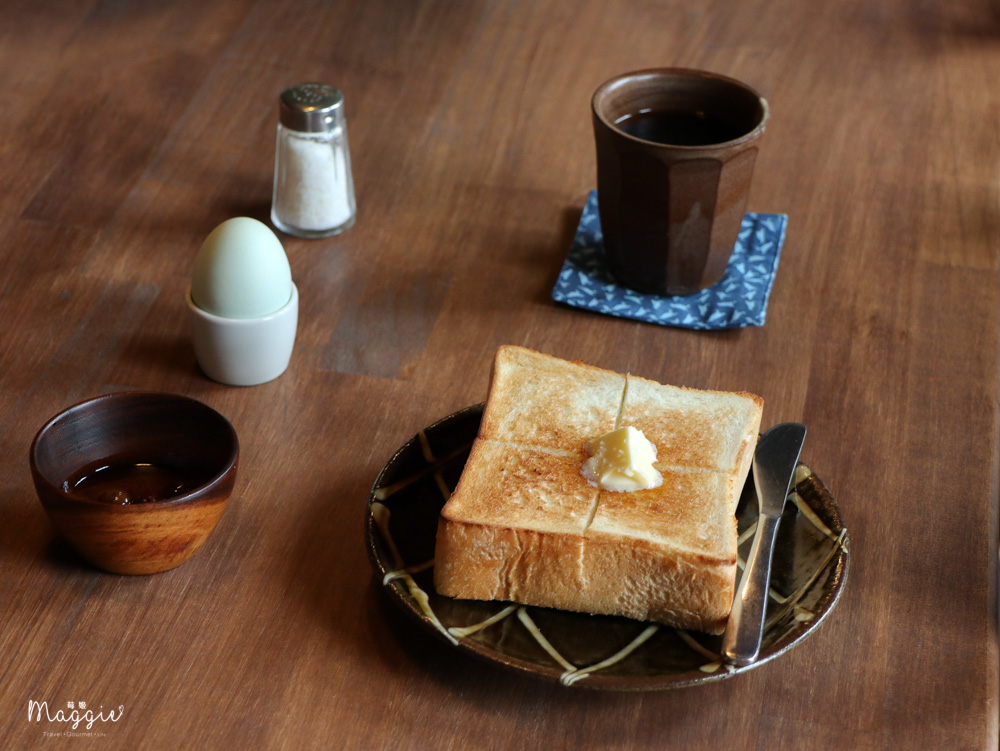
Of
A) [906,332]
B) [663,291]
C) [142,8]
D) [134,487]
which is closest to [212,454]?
[134,487]

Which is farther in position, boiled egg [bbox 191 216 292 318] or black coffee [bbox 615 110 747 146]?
black coffee [bbox 615 110 747 146]

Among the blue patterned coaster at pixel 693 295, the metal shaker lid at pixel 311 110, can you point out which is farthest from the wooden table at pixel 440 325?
the metal shaker lid at pixel 311 110

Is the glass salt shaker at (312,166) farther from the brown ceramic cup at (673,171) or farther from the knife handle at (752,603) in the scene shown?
the knife handle at (752,603)

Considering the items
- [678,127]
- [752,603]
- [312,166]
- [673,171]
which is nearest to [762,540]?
[752,603]

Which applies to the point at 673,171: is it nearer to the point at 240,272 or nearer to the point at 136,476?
the point at 240,272

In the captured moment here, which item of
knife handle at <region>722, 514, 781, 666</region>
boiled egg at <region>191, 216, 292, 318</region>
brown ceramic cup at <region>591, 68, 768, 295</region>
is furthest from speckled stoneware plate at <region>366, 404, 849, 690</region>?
brown ceramic cup at <region>591, 68, 768, 295</region>

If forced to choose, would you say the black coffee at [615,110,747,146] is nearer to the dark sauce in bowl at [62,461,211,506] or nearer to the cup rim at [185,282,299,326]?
the cup rim at [185,282,299,326]
